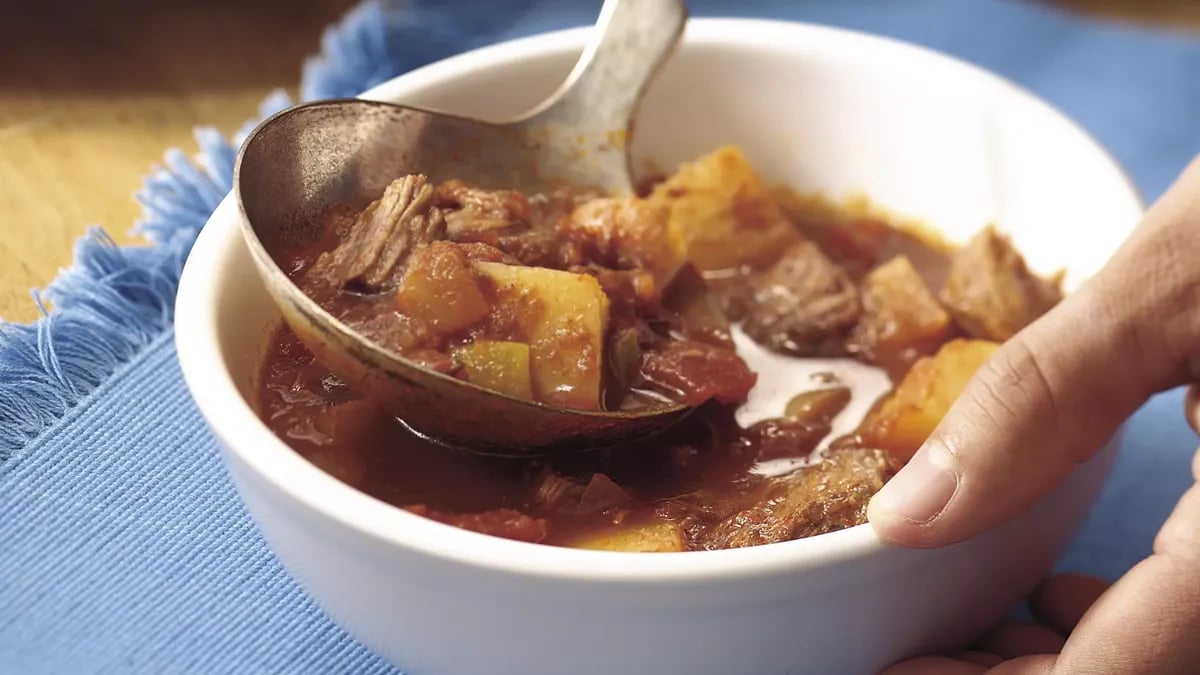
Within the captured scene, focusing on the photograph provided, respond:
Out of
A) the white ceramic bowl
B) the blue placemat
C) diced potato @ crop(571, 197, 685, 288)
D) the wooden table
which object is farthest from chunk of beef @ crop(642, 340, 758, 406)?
the wooden table

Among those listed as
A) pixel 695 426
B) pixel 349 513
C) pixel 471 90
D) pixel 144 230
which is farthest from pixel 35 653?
pixel 471 90

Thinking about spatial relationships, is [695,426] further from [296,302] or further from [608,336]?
[296,302]

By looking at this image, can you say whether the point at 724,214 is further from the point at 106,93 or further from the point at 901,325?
the point at 106,93

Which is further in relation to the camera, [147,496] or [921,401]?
[921,401]

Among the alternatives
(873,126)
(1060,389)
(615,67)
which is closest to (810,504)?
(1060,389)

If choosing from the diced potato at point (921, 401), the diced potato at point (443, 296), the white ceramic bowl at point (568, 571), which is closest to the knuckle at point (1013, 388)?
the white ceramic bowl at point (568, 571)

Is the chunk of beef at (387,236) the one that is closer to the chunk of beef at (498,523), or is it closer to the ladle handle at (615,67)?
the chunk of beef at (498,523)
